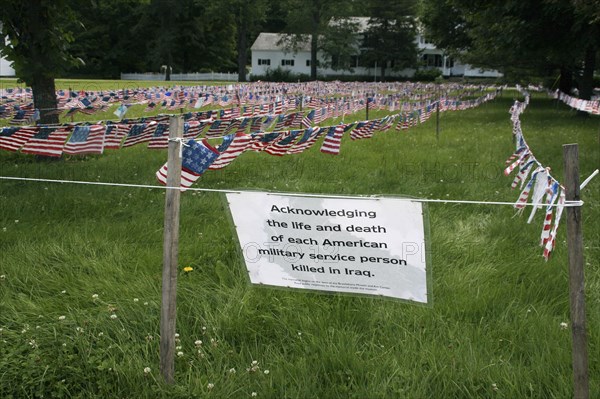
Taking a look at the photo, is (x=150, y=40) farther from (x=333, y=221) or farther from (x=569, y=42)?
(x=333, y=221)

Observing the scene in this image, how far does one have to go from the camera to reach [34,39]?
32.0ft

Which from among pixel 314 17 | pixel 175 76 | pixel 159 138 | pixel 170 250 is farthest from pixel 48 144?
pixel 314 17

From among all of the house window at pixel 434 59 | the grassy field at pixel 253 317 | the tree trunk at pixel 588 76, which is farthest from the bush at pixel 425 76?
the grassy field at pixel 253 317

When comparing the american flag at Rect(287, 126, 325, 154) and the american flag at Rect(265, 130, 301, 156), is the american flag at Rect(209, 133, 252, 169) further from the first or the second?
the american flag at Rect(287, 126, 325, 154)

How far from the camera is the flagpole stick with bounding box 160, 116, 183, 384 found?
3.17m

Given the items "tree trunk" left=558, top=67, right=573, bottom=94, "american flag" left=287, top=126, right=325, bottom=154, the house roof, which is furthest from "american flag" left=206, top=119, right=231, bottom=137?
the house roof

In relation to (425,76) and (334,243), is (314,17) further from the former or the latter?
(334,243)

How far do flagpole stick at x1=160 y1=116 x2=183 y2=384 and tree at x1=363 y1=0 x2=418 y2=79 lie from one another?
80954mm

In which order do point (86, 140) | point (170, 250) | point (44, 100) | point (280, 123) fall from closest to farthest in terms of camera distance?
point (170, 250)
point (86, 140)
point (44, 100)
point (280, 123)

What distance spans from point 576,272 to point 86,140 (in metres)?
6.47

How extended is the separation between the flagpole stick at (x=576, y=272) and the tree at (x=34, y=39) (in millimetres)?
9074

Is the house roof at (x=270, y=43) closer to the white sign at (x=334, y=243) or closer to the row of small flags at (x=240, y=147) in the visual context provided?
the row of small flags at (x=240, y=147)

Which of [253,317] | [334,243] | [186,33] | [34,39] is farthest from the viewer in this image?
[186,33]

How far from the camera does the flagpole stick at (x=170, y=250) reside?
3.17 meters
